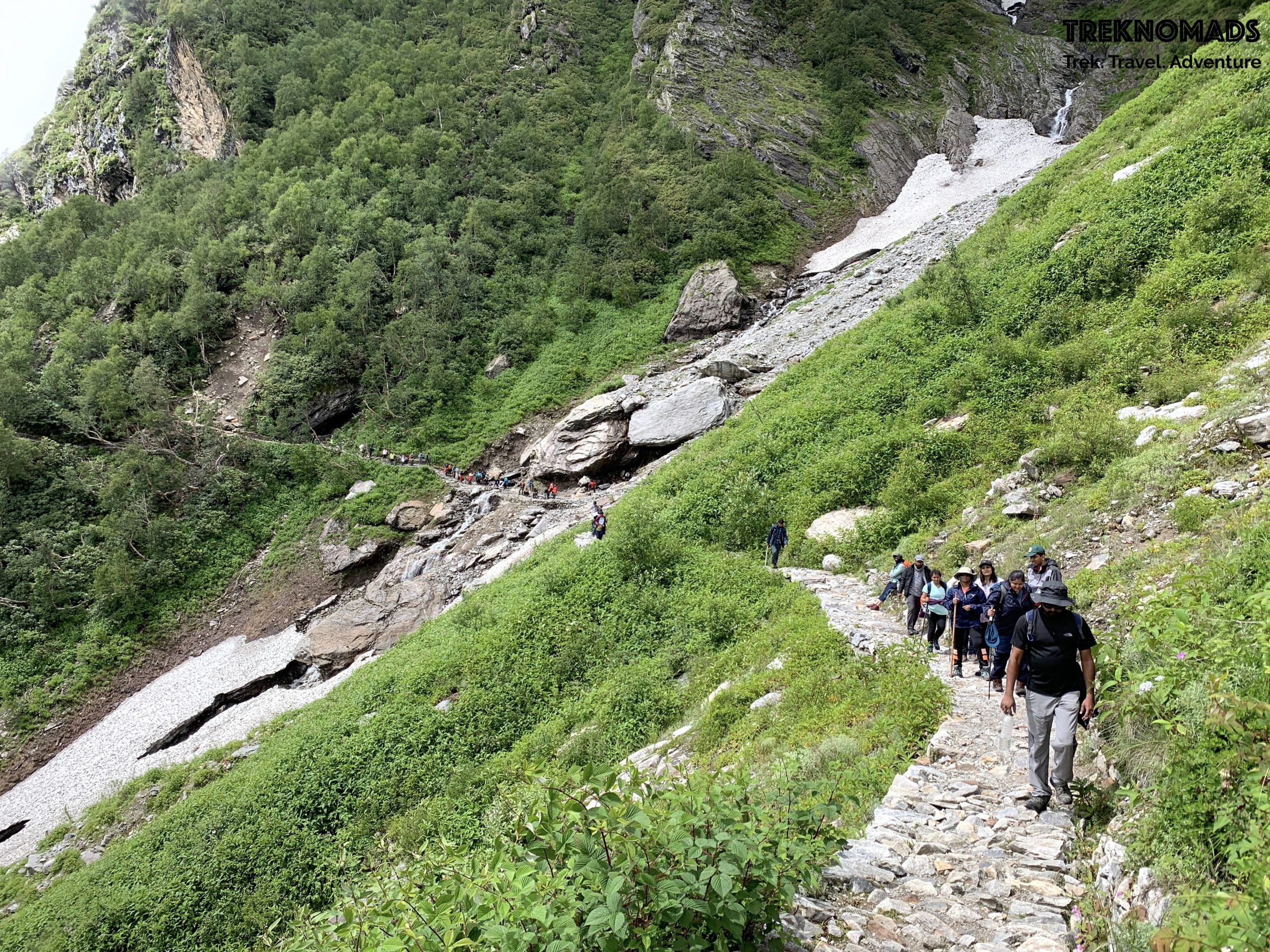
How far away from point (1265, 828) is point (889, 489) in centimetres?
1180

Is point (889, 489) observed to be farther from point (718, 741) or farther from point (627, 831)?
point (627, 831)

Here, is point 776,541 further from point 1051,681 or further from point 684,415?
point 684,415

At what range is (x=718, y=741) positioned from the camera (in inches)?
356

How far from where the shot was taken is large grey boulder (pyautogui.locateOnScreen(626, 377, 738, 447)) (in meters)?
28.3

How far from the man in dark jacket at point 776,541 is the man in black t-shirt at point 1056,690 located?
948 cm

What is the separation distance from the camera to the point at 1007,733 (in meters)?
5.86

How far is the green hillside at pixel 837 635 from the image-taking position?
4621mm

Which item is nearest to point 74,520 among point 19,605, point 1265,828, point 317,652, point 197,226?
point 19,605

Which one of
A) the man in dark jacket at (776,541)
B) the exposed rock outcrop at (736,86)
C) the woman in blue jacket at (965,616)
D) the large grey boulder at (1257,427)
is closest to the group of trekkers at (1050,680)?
the woman in blue jacket at (965,616)

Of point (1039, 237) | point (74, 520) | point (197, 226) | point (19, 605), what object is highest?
point (197, 226)

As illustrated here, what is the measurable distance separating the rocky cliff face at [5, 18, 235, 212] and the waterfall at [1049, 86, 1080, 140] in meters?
74.9

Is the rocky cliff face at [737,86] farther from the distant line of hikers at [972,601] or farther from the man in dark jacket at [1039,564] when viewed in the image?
the man in dark jacket at [1039,564]

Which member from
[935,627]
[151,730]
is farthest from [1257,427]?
[151,730]

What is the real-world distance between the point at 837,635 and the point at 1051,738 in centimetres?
495
